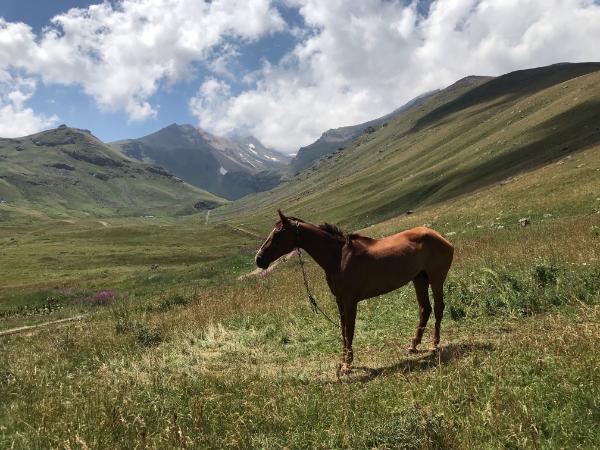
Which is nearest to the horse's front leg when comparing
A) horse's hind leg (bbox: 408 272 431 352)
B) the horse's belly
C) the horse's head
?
the horse's belly

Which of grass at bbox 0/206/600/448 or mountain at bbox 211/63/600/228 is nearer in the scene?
grass at bbox 0/206/600/448

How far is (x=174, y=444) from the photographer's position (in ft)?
19.4

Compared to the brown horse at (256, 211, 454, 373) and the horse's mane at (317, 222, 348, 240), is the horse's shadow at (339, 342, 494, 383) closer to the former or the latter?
the brown horse at (256, 211, 454, 373)

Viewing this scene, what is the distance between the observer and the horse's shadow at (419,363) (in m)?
8.43

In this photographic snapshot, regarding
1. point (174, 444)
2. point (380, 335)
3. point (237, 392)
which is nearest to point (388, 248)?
point (380, 335)

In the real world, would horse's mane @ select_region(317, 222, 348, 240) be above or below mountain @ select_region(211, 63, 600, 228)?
below

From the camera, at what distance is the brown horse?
374 inches

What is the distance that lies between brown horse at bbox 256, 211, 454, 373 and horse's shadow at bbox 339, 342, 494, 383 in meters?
0.34

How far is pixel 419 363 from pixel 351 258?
2.50 m

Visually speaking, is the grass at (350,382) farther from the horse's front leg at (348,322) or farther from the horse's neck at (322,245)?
the horse's neck at (322,245)

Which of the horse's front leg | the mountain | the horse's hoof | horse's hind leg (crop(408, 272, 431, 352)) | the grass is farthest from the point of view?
the mountain

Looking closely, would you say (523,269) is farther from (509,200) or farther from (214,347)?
(509,200)

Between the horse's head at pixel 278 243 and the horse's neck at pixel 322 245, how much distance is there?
0.73 ft

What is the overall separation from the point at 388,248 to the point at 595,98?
6437 centimetres
